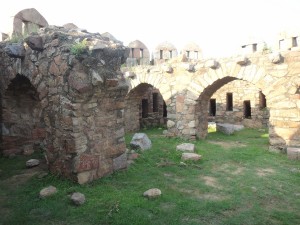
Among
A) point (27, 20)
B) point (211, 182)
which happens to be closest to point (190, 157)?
point (211, 182)

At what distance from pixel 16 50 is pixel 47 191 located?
2739 mm

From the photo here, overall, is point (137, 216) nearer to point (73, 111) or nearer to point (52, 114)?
point (73, 111)

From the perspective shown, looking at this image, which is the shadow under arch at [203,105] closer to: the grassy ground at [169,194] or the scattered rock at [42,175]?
the grassy ground at [169,194]

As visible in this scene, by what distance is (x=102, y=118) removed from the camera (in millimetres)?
4492

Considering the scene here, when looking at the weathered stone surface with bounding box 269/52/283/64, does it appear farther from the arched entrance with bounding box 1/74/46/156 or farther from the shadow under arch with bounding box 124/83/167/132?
A: the arched entrance with bounding box 1/74/46/156

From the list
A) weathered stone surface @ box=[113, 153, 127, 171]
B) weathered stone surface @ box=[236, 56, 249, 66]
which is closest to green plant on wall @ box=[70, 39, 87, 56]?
weathered stone surface @ box=[113, 153, 127, 171]

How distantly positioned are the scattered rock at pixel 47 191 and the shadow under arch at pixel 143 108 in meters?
6.31

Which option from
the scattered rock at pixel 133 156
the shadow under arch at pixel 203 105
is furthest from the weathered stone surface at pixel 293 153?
the scattered rock at pixel 133 156

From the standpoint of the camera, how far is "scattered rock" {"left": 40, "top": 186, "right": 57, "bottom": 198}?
3.76m

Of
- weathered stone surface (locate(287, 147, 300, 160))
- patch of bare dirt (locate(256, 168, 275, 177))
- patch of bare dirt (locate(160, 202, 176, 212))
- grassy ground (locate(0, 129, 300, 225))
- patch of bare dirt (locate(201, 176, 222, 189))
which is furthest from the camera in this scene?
weathered stone surface (locate(287, 147, 300, 160))

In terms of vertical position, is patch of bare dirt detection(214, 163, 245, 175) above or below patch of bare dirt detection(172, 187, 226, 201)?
above

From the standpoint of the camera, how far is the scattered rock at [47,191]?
376 cm

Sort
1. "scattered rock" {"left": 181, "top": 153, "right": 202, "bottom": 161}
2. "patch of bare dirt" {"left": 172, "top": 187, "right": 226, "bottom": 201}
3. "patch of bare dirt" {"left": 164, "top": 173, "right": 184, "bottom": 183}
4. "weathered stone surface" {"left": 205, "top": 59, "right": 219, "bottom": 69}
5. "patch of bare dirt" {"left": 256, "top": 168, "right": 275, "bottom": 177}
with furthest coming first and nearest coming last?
"weathered stone surface" {"left": 205, "top": 59, "right": 219, "bottom": 69} < "scattered rock" {"left": 181, "top": 153, "right": 202, "bottom": 161} < "patch of bare dirt" {"left": 256, "top": 168, "right": 275, "bottom": 177} < "patch of bare dirt" {"left": 164, "top": 173, "right": 184, "bottom": 183} < "patch of bare dirt" {"left": 172, "top": 187, "right": 226, "bottom": 201}

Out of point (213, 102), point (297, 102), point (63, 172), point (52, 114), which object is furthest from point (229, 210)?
point (213, 102)
